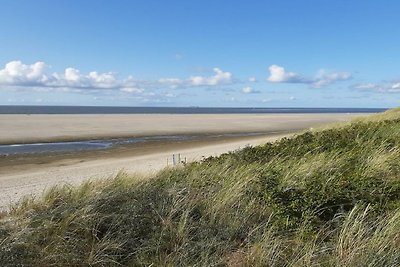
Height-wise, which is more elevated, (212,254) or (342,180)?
(342,180)

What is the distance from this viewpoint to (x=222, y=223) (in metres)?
5.29

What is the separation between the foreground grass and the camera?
13.8ft

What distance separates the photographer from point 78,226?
4906 mm

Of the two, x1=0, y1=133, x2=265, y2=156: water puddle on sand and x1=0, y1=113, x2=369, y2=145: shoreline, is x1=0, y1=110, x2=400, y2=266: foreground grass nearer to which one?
x1=0, y1=133, x2=265, y2=156: water puddle on sand

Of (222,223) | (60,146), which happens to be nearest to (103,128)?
(60,146)

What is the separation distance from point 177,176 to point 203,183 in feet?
3.50

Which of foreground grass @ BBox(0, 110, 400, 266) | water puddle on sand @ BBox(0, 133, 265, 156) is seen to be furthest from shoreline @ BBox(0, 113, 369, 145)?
foreground grass @ BBox(0, 110, 400, 266)

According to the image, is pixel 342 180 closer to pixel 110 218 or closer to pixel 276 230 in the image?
pixel 276 230

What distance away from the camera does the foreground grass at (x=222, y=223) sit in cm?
421

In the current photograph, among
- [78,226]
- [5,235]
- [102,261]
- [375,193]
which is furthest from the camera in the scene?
[375,193]

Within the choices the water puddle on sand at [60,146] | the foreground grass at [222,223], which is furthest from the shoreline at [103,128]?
the foreground grass at [222,223]

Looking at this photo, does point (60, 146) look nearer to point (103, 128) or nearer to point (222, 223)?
point (103, 128)

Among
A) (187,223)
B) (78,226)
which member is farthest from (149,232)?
(78,226)

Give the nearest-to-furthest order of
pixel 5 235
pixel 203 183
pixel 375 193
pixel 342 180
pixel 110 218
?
1. pixel 5 235
2. pixel 110 218
3. pixel 375 193
4. pixel 342 180
5. pixel 203 183
